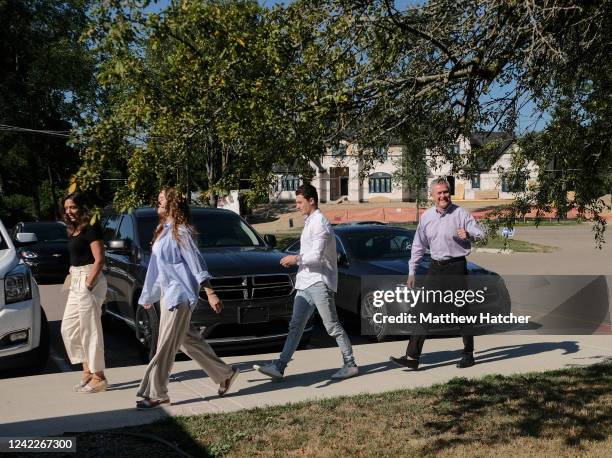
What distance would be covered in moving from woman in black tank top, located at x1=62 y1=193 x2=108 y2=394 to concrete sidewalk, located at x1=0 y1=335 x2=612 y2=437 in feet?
0.85

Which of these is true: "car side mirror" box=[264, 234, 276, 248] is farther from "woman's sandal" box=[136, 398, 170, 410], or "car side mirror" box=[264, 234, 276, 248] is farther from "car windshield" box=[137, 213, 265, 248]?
"woman's sandal" box=[136, 398, 170, 410]

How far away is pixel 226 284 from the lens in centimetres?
779

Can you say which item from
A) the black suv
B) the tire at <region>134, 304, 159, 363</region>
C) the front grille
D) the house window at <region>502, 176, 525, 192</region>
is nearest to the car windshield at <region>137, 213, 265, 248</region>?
the black suv

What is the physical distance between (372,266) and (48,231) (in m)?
12.3

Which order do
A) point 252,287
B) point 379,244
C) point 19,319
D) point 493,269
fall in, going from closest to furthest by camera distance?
point 19,319 → point 252,287 → point 379,244 → point 493,269

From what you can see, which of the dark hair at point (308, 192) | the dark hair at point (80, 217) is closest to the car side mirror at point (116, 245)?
the dark hair at point (80, 217)

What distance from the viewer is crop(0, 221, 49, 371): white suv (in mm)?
6867

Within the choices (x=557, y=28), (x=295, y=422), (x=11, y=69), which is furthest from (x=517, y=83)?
(x=11, y=69)

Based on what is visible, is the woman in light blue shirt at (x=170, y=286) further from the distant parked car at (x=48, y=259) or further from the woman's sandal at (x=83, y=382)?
the distant parked car at (x=48, y=259)

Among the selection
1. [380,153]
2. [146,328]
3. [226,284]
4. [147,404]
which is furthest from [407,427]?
[146,328]

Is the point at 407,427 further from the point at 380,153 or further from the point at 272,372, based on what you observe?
the point at 380,153

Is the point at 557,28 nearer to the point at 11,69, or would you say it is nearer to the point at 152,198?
the point at 152,198

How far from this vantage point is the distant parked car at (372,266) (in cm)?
922

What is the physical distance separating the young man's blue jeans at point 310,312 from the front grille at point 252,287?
1251mm
